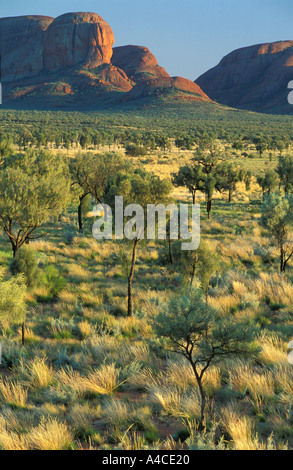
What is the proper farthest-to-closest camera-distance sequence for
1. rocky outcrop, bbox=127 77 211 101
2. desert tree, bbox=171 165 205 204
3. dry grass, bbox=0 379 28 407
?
rocky outcrop, bbox=127 77 211 101 < desert tree, bbox=171 165 205 204 < dry grass, bbox=0 379 28 407

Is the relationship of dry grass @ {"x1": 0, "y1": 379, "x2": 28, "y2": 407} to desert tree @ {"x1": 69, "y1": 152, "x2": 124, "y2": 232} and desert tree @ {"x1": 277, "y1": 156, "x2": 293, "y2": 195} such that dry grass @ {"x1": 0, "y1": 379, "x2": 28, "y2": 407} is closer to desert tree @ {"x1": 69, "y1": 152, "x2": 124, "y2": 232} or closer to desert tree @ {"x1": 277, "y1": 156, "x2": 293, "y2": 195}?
desert tree @ {"x1": 69, "y1": 152, "x2": 124, "y2": 232}

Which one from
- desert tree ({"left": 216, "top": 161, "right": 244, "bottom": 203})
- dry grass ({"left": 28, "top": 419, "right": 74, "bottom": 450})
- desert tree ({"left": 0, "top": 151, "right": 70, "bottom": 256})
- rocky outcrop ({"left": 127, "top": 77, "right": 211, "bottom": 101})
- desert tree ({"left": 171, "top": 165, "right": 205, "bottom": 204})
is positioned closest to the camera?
dry grass ({"left": 28, "top": 419, "right": 74, "bottom": 450})

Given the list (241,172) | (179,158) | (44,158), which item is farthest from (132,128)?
(44,158)

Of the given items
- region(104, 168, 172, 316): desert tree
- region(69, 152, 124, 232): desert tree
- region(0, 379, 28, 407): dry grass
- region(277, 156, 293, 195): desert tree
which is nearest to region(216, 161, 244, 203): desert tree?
region(277, 156, 293, 195): desert tree

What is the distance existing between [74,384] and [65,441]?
5.37 ft

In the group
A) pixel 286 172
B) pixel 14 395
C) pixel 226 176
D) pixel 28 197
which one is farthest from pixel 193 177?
pixel 14 395

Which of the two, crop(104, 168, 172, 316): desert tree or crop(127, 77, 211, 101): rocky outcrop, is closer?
crop(104, 168, 172, 316): desert tree

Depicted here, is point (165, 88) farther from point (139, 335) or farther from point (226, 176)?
point (139, 335)

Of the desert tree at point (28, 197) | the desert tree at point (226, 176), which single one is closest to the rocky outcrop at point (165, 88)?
the desert tree at point (226, 176)

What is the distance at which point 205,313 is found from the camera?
5.70m

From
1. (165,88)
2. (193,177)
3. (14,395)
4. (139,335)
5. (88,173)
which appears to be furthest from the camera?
(165,88)

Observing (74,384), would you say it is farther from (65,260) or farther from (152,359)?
(65,260)

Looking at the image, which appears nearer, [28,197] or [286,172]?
[28,197]

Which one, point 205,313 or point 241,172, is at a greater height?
point 241,172
